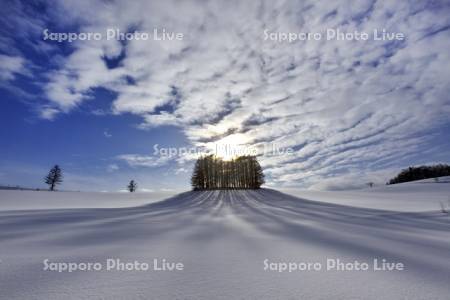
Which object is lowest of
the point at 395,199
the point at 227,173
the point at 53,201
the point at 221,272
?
the point at 395,199

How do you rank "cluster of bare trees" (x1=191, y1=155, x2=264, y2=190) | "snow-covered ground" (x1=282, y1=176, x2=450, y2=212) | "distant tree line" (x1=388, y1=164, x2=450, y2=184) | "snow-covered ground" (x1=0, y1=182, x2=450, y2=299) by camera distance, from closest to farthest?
"snow-covered ground" (x1=0, y1=182, x2=450, y2=299) → "snow-covered ground" (x1=282, y1=176, x2=450, y2=212) → "cluster of bare trees" (x1=191, y1=155, x2=264, y2=190) → "distant tree line" (x1=388, y1=164, x2=450, y2=184)

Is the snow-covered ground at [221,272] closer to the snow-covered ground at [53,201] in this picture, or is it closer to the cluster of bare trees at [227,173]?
the snow-covered ground at [53,201]

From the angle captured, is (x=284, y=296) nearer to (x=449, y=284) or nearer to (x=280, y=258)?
(x=280, y=258)

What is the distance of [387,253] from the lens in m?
2.61

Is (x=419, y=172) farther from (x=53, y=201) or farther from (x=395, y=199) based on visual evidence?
(x=53, y=201)

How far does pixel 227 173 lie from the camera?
1471 inches

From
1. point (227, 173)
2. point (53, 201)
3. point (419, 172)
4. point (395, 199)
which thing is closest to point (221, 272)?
point (53, 201)

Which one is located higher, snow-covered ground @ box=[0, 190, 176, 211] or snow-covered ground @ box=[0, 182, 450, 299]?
snow-covered ground @ box=[0, 182, 450, 299]

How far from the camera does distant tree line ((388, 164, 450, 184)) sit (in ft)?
177

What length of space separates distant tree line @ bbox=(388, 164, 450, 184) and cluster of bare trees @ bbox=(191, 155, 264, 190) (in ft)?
130

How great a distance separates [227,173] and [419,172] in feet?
156

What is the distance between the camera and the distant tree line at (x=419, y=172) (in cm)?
5396

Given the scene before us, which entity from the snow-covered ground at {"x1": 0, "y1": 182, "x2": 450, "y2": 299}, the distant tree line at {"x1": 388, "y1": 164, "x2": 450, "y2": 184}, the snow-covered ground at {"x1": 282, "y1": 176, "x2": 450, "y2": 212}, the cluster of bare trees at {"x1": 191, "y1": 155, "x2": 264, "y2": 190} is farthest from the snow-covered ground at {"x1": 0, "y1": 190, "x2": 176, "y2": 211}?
the distant tree line at {"x1": 388, "y1": 164, "x2": 450, "y2": 184}

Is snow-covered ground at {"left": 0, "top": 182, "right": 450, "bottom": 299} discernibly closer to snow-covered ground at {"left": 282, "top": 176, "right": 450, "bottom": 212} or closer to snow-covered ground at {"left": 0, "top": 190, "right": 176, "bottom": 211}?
snow-covered ground at {"left": 282, "top": 176, "right": 450, "bottom": 212}
